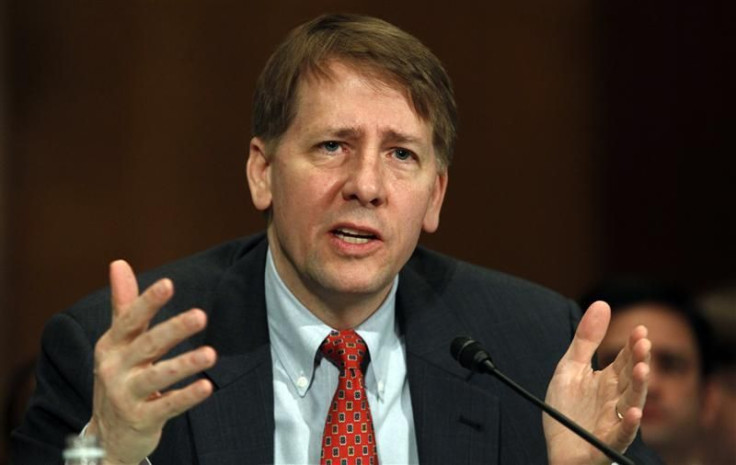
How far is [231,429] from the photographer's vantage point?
2.64 m

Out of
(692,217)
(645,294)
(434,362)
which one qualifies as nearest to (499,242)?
(692,217)

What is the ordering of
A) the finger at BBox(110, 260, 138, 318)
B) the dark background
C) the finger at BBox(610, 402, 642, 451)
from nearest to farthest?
1. the finger at BBox(110, 260, 138, 318)
2. the finger at BBox(610, 402, 642, 451)
3. the dark background

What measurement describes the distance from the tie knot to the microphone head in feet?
1.20

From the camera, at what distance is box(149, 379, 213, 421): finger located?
2.14 m

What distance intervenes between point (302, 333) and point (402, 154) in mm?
443

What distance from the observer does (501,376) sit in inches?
93.8

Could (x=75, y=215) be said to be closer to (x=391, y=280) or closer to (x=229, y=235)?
(x=229, y=235)

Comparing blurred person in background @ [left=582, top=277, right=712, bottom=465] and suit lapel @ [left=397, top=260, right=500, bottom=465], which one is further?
blurred person in background @ [left=582, top=277, right=712, bottom=465]

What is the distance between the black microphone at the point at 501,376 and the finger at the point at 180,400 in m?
0.54

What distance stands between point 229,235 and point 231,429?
244cm

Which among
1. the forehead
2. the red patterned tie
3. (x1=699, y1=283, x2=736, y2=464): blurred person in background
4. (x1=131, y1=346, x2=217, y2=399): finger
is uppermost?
the forehead

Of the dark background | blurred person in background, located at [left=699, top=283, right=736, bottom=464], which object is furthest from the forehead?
the dark background

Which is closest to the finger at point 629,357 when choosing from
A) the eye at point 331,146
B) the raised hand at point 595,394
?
the raised hand at point 595,394

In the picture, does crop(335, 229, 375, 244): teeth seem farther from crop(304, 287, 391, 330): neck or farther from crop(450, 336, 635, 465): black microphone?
crop(450, 336, 635, 465): black microphone
